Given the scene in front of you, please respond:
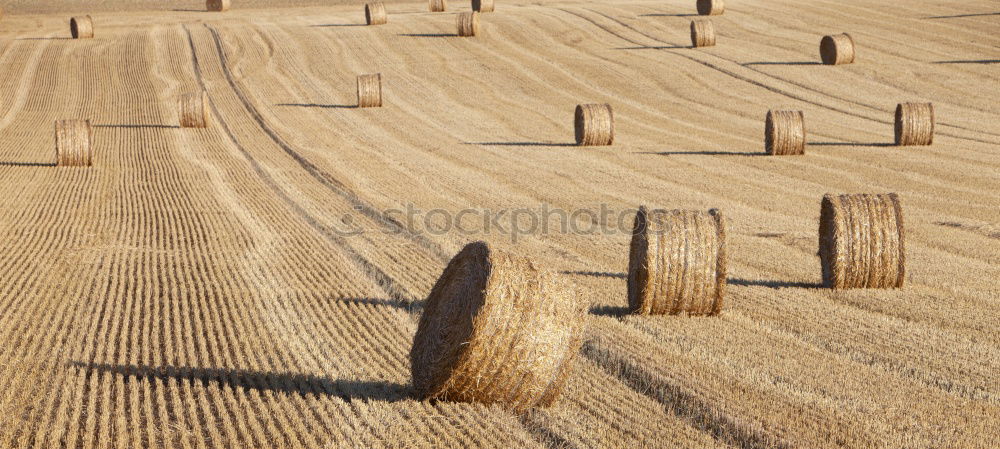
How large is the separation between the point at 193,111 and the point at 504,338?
21887 millimetres

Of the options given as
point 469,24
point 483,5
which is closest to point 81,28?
point 469,24

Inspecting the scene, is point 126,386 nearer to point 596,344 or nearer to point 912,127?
point 596,344

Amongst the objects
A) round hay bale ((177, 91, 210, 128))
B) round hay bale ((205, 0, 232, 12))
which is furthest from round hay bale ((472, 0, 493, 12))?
round hay bale ((177, 91, 210, 128))

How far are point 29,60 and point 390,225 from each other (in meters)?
27.4

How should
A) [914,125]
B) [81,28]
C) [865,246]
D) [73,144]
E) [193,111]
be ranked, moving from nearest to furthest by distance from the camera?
1. [865,246]
2. [73,144]
3. [914,125]
4. [193,111]
5. [81,28]

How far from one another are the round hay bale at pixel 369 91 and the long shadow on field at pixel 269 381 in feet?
72.0

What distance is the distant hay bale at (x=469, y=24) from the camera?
40719 millimetres

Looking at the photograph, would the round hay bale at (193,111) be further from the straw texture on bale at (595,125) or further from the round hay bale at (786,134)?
the round hay bale at (786,134)

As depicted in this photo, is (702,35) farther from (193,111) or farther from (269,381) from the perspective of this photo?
(269,381)

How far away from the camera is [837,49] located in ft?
112

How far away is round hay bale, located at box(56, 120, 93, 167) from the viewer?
22875 mm

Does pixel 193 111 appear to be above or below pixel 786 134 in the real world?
below

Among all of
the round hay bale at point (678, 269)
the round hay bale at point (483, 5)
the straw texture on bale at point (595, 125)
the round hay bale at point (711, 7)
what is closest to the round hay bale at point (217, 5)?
the round hay bale at point (483, 5)

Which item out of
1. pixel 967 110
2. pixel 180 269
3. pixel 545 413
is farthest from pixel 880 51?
pixel 545 413
